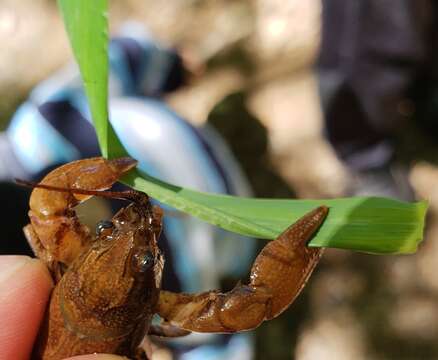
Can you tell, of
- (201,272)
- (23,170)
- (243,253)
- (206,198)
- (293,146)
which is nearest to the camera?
(206,198)

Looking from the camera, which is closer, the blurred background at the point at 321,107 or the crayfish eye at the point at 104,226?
the crayfish eye at the point at 104,226

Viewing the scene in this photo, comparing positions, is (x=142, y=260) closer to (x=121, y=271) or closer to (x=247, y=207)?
(x=121, y=271)

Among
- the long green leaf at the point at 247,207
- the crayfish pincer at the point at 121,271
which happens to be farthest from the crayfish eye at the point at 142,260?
the long green leaf at the point at 247,207

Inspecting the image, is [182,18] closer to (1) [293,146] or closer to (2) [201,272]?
(1) [293,146]

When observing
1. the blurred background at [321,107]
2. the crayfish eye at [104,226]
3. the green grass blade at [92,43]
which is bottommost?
the blurred background at [321,107]

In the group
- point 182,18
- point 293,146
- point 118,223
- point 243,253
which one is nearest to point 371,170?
point 293,146

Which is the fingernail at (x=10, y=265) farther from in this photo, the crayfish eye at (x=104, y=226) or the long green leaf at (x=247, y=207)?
the long green leaf at (x=247, y=207)
